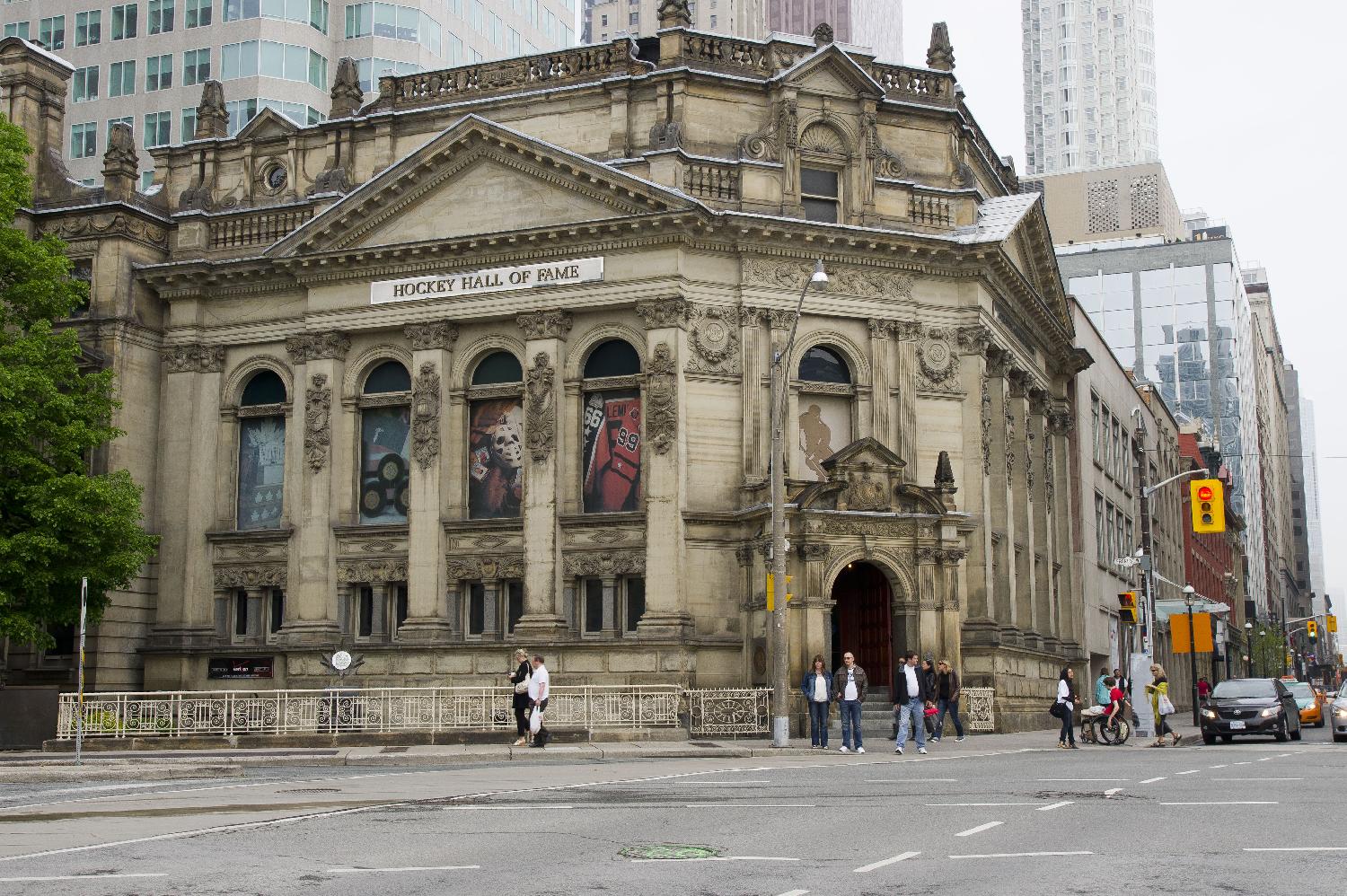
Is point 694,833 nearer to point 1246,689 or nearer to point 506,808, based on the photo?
point 506,808

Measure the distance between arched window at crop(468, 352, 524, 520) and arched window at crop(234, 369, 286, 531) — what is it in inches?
234

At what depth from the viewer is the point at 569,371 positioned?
41875mm

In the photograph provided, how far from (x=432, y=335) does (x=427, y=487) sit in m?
4.21

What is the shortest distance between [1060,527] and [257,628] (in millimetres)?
27043

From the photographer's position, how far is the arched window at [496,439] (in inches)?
1673

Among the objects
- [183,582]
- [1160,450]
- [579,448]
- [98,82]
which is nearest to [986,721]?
[579,448]

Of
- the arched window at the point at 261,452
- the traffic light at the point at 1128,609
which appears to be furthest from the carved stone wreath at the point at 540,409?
the traffic light at the point at 1128,609

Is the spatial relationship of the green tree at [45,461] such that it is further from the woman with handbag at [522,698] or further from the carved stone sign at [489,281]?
the woman with handbag at [522,698]

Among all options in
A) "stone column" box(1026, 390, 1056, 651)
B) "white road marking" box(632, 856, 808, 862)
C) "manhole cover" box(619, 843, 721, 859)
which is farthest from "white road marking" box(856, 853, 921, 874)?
"stone column" box(1026, 390, 1056, 651)

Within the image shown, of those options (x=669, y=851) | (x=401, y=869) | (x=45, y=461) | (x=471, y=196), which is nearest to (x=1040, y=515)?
(x=471, y=196)

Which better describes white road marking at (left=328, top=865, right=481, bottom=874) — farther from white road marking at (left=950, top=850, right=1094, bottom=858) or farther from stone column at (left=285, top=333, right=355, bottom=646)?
stone column at (left=285, top=333, right=355, bottom=646)

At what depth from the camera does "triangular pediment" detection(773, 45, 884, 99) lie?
42.6 metres

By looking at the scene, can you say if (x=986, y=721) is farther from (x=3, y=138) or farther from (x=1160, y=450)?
(x=1160, y=450)

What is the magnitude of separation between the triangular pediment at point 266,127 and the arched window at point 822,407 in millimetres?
17418
